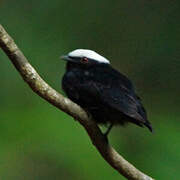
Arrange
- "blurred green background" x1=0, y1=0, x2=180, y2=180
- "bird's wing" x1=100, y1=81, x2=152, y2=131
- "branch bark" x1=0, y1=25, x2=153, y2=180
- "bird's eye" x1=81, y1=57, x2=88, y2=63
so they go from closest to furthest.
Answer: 1. "branch bark" x1=0, y1=25, x2=153, y2=180
2. "bird's wing" x1=100, y1=81, x2=152, y2=131
3. "bird's eye" x1=81, y1=57, x2=88, y2=63
4. "blurred green background" x1=0, y1=0, x2=180, y2=180

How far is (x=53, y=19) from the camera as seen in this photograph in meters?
7.58

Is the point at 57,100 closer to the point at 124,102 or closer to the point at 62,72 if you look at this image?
the point at 124,102

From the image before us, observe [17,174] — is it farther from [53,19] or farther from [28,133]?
[53,19]

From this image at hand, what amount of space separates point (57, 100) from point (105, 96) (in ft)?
1.52

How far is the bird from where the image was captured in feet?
13.3

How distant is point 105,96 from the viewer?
13.4ft

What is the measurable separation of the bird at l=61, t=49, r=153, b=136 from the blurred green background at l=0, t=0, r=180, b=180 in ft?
4.11

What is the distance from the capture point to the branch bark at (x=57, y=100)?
3.61 metres

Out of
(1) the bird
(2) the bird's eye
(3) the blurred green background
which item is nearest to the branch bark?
(1) the bird

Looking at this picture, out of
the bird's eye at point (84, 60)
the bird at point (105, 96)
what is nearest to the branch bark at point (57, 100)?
the bird at point (105, 96)

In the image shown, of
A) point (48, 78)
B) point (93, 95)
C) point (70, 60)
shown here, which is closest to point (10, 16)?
point (48, 78)

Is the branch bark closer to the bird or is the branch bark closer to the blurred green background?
the bird

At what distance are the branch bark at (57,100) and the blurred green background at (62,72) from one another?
1.38 meters

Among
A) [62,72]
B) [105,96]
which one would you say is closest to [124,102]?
[105,96]
